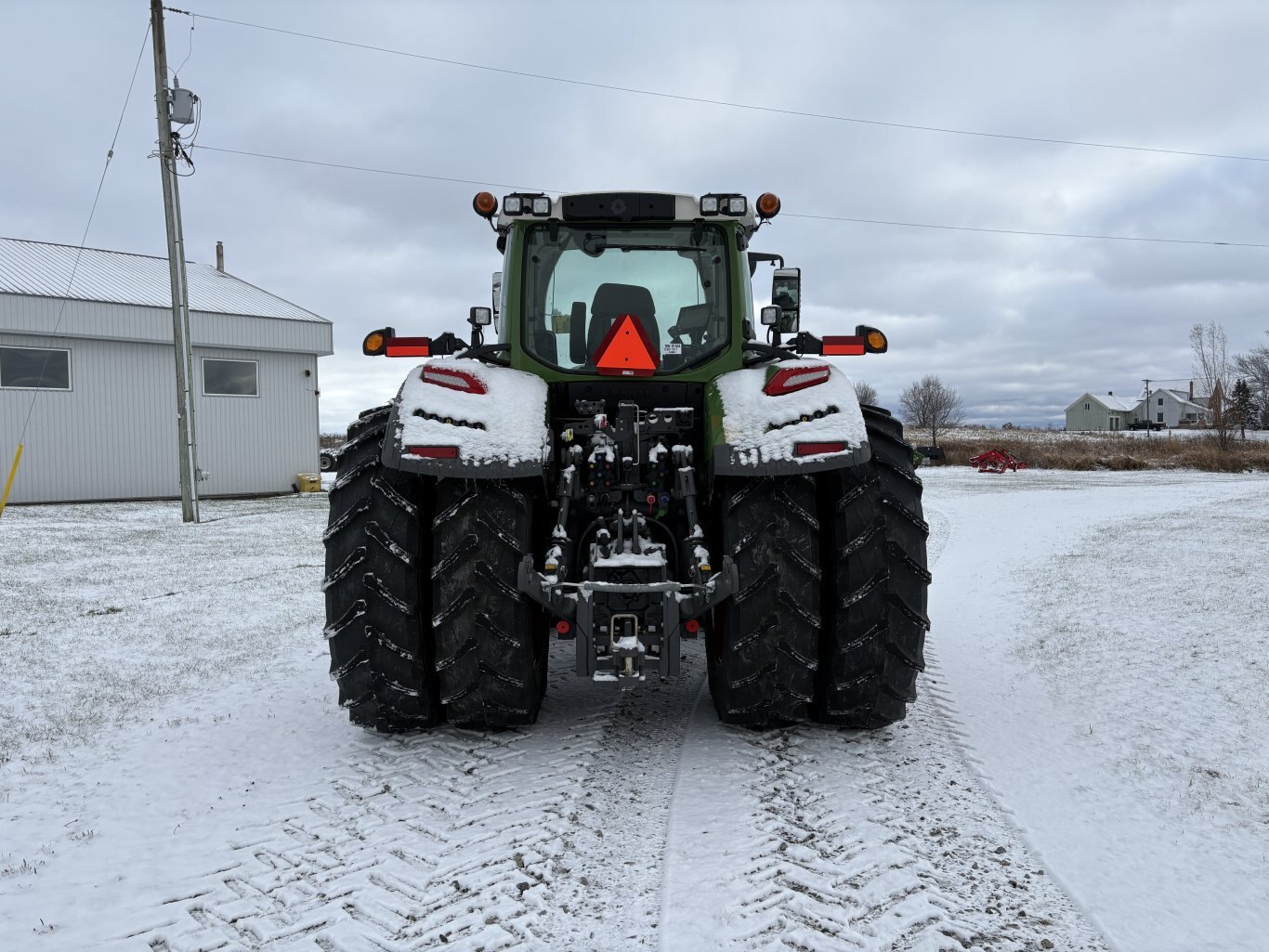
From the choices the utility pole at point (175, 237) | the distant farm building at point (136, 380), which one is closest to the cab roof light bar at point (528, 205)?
the utility pole at point (175, 237)

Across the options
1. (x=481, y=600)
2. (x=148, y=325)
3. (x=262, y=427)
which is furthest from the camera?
(x=262, y=427)

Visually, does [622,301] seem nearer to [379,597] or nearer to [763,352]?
[763,352]

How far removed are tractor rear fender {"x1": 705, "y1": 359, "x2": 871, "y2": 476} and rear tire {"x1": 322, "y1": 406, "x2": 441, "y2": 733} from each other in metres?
1.29

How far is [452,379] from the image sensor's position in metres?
3.65

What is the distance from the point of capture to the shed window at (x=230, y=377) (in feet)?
62.0

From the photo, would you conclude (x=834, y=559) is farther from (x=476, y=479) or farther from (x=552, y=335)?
(x=552, y=335)

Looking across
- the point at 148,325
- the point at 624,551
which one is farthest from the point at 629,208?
the point at 148,325

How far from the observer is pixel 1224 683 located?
178 inches

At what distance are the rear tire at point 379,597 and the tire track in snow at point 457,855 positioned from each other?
0.86 ft

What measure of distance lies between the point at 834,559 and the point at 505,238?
243cm

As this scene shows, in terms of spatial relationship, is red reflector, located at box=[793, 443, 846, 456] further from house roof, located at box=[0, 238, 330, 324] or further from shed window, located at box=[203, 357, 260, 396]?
shed window, located at box=[203, 357, 260, 396]

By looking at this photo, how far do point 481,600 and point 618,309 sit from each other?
5.58 feet

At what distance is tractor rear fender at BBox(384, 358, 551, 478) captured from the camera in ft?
10.9

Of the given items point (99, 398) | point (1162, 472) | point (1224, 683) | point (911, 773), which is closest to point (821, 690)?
point (911, 773)
